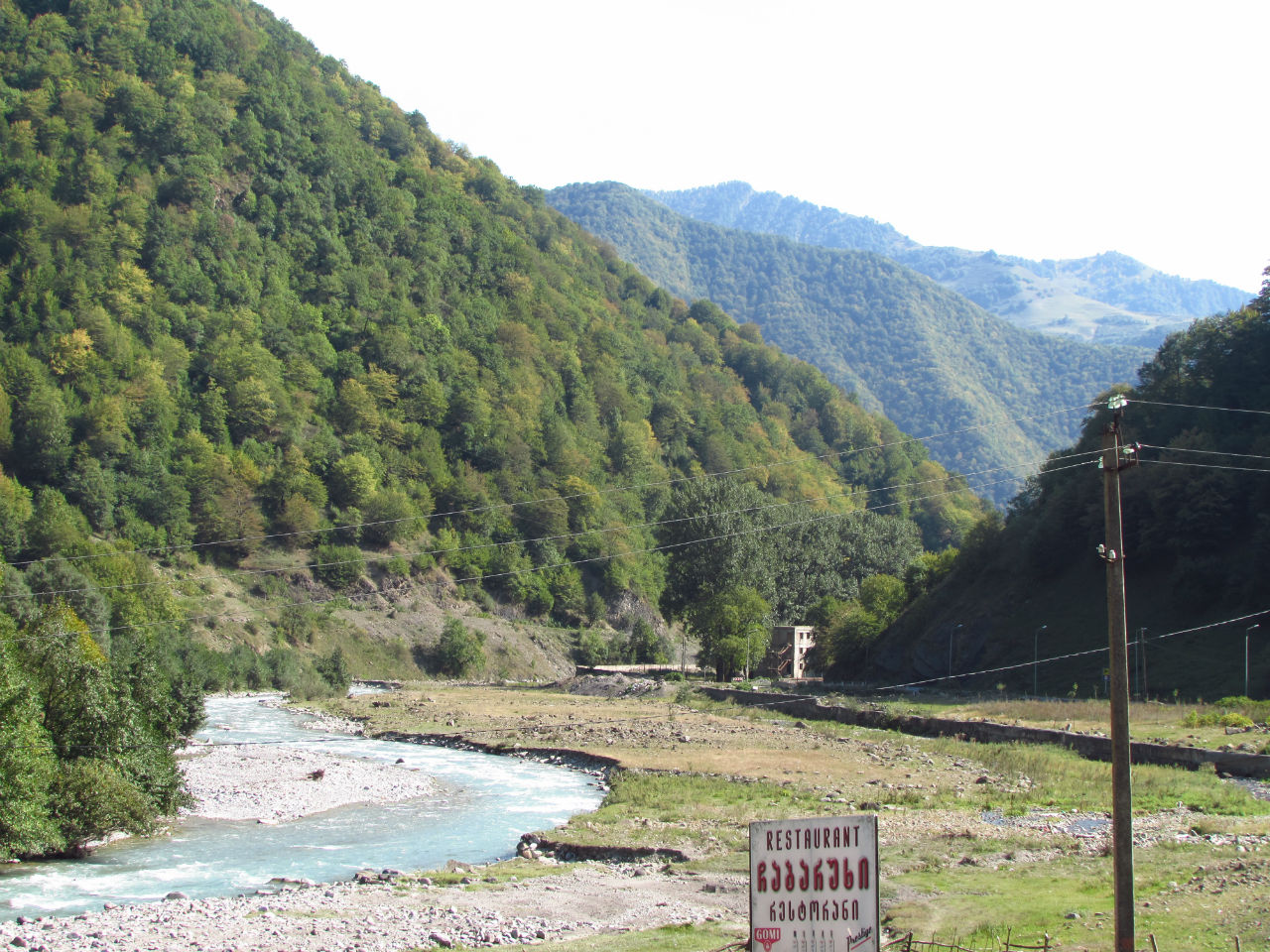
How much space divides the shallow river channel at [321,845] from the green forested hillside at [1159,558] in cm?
3480

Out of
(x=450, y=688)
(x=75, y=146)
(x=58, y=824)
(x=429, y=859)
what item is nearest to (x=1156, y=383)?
(x=450, y=688)

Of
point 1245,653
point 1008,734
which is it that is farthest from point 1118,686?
point 1245,653

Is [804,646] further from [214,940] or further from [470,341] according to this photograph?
[214,940]

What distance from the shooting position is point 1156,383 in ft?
279

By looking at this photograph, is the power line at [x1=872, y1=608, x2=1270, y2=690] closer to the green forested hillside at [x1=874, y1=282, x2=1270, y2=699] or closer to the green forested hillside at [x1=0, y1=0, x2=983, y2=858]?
the green forested hillside at [x1=874, y1=282, x2=1270, y2=699]

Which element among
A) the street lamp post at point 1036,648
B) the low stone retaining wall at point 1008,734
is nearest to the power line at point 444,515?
the street lamp post at point 1036,648

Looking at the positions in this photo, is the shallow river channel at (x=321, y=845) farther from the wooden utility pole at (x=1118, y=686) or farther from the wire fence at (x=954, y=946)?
the wooden utility pole at (x=1118, y=686)

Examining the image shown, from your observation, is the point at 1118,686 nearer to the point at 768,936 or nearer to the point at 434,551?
the point at 768,936

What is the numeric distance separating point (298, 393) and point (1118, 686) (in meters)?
128

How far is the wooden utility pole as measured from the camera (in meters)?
13.6

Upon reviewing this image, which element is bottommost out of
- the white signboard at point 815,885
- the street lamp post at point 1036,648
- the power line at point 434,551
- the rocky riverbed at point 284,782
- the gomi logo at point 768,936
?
the rocky riverbed at point 284,782

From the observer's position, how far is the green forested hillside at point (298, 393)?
104m

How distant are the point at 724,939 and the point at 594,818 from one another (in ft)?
49.4

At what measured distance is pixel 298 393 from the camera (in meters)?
133
